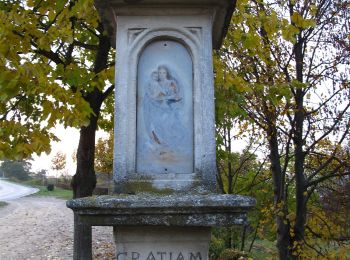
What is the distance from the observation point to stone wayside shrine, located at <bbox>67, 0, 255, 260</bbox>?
11.3 ft

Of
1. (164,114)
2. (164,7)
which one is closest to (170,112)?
(164,114)

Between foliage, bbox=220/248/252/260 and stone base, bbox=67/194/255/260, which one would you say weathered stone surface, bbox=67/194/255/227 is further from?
foliage, bbox=220/248/252/260

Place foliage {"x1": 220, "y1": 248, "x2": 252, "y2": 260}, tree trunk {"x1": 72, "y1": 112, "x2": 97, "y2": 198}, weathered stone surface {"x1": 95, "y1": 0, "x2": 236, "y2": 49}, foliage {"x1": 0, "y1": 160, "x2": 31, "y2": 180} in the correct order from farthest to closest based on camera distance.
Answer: foliage {"x1": 0, "y1": 160, "x2": 31, "y2": 180} → foliage {"x1": 220, "y1": 248, "x2": 252, "y2": 260} → tree trunk {"x1": 72, "y1": 112, "x2": 97, "y2": 198} → weathered stone surface {"x1": 95, "y1": 0, "x2": 236, "y2": 49}

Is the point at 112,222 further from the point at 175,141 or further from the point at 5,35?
the point at 5,35

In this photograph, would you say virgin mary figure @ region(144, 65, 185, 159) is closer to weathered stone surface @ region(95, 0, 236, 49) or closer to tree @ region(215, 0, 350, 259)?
weathered stone surface @ region(95, 0, 236, 49)

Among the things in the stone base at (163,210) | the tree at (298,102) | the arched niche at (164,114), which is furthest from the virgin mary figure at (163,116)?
the tree at (298,102)

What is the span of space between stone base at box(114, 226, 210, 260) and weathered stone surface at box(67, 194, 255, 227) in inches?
12.6

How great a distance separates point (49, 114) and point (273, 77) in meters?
5.60

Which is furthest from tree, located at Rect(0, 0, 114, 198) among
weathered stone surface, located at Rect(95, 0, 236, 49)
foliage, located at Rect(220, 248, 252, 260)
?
foliage, located at Rect(220, 248, 252, 260)

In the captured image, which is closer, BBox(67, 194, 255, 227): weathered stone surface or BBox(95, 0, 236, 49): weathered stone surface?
BBox(67, 194, 255, 227): weathered stone surface

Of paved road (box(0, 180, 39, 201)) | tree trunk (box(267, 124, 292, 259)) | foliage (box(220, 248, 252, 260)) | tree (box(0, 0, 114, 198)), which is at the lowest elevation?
paved road (box(0, 180, 39, 201))

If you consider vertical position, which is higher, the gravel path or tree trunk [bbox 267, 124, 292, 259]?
tree trunk [bbox 267, 124, 292, 259]

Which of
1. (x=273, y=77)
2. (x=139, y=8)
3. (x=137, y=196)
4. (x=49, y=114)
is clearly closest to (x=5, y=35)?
(x=49, y=114)

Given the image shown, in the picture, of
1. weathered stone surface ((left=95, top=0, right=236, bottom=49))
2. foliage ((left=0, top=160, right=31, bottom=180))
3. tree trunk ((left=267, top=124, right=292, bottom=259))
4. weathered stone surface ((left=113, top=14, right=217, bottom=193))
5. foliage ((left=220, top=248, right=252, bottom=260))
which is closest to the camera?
weathered stone surface ((left=113, top=14, right=217, bottom=193))
